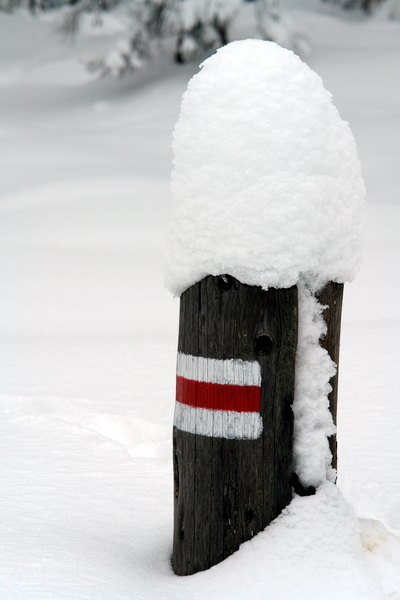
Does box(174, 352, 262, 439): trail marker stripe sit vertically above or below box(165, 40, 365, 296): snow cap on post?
below

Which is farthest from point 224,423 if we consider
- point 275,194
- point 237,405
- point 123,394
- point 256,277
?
point 123,394

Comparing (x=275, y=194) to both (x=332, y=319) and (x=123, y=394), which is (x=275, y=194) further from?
(x=123, y=394)

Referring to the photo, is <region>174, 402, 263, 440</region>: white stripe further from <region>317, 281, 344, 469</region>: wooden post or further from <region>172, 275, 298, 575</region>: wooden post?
<region>317, 281, 344, 469</region>: wooden post

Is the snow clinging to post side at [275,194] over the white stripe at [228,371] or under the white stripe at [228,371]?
over

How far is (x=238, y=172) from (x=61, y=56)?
65.8 feet

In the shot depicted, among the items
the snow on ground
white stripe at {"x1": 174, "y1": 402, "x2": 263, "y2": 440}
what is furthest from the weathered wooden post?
the snow on ground

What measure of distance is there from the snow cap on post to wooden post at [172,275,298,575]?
0.29 feet

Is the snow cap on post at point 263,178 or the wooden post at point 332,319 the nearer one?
the snow cap on post at point 263,178

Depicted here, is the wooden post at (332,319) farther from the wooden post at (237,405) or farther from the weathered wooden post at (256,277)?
the wooden post at (237,405)

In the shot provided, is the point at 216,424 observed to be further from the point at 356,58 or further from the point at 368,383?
the point at 356,58

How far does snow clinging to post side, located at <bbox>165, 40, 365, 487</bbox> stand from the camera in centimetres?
217

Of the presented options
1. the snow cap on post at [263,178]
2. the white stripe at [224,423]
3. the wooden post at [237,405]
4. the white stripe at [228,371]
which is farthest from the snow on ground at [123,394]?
the snow cap on post at [263,178]

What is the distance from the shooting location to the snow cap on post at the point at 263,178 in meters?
2.17

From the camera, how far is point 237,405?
2213 millimetres
